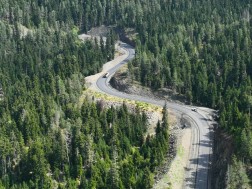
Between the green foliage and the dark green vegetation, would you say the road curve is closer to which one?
Result: the dark green vegetation

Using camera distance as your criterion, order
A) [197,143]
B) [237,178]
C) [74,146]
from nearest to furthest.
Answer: [237,178] < [74,146] < [197,143]

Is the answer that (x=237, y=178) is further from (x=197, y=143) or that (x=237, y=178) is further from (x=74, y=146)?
(x=74, y=146)

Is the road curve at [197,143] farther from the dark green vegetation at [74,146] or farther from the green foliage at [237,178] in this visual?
the green foliage at [237,178]

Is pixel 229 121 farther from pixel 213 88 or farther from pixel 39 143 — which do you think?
pixel 39 143

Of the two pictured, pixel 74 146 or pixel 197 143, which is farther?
pixel 197 143

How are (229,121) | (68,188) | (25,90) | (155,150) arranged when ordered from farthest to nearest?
(25,90), (229,121), (155,150), (68,188)

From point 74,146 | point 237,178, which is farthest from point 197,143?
point 74,146

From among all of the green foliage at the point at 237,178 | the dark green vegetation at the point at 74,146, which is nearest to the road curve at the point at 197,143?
the dark green vegetation at the point at 74,146

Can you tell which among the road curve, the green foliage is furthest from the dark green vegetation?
the green foliage

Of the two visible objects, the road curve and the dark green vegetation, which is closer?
the road curve

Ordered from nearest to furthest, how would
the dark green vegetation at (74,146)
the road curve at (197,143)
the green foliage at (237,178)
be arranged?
the green foliage at (237,178), the road curve at (197,143), the dark green vegetation at (74,146)

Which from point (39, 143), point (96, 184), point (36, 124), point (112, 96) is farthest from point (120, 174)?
point (112, 96)
